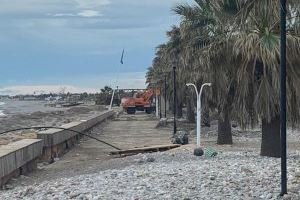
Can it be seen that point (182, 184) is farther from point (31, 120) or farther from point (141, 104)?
point (141, 104)

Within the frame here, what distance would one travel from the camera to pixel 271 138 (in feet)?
47.8

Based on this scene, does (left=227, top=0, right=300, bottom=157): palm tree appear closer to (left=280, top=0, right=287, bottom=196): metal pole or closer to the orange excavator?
(left=280, top=0, right=287, bottom=196): metal pole

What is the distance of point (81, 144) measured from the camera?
1094 inches

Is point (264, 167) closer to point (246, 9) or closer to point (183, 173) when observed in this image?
point (183, 173)

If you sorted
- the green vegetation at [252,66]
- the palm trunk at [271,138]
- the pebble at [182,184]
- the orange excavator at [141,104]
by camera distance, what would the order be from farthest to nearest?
the orange excavator at [141,104] < the palm trunk at [271,138] < the green vegetation at [252,66] < the pebble at [182,184]

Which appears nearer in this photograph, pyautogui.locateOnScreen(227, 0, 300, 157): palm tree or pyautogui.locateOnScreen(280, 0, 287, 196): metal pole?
pyautogui.locateOnScreen(280, 0, 287, 196): metal pole

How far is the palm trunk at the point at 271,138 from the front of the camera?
1449 centimetres

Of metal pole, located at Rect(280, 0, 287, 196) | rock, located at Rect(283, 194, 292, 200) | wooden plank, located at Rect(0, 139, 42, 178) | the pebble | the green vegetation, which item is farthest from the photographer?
wooden plank, located at Rect(0, 139, 42, 178)

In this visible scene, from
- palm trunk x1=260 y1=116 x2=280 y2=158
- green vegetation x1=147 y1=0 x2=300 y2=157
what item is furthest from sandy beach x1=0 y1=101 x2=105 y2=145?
palm trunk x1=260 y1=116 x2=280 y2=158

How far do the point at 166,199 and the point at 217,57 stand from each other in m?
6.28

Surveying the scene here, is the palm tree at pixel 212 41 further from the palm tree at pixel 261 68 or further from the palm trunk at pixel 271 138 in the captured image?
the palm trunk at pixel 271 138

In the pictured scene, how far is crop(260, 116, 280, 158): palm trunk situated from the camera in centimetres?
1449

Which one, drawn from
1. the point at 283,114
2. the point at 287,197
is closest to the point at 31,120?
the point at 283,114

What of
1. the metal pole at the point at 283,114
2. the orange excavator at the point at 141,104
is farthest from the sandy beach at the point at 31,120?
the metal pole at the point at 283,114
